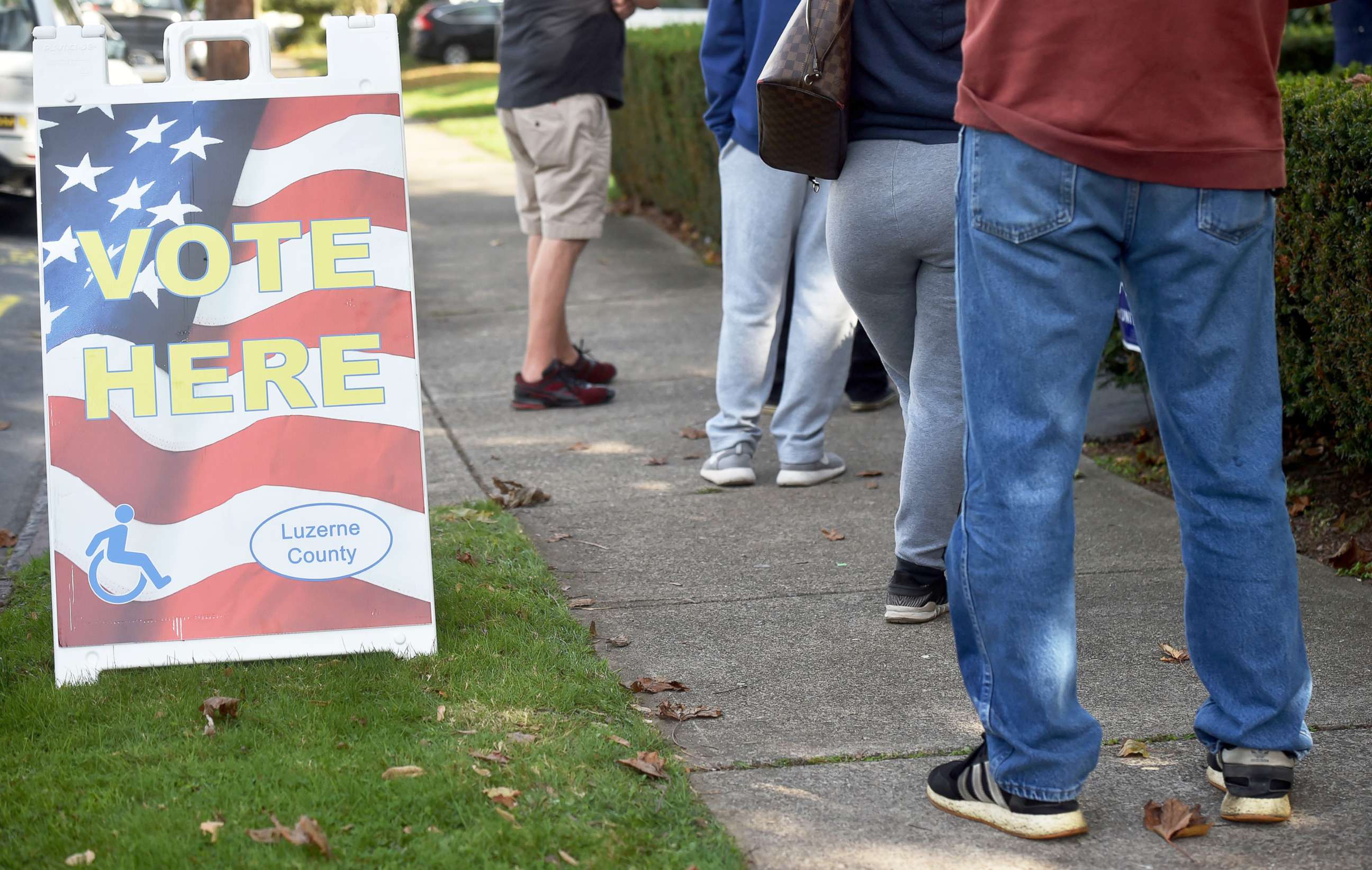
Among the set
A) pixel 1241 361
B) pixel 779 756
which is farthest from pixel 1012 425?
pixel 779 756

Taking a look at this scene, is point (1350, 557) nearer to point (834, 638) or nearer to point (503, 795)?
point (834, 638)

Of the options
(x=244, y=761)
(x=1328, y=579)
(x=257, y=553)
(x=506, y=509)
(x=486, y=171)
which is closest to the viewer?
(x=244, y=761)

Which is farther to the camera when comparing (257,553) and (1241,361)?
(257,553)

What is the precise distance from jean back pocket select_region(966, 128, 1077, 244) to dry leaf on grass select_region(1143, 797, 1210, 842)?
1088 mm

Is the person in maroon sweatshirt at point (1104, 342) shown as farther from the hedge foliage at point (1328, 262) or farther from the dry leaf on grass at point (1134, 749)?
the hedge foliage at point (1328, 262)

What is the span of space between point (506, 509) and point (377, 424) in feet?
5.18

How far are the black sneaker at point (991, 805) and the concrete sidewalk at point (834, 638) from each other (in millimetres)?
31

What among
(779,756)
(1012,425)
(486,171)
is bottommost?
(486,171)

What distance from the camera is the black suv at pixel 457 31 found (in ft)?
118

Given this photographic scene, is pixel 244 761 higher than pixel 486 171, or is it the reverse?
pixel 244 761

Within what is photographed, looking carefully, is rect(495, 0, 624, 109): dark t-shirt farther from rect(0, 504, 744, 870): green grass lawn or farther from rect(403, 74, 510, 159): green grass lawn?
rect(403, 74, 510, 159): green grass lawn

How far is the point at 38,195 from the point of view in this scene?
11.6ft

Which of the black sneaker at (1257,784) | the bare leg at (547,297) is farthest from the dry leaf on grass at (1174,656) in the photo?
the bare leg at (547,297)

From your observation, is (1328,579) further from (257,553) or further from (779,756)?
(257,553)
